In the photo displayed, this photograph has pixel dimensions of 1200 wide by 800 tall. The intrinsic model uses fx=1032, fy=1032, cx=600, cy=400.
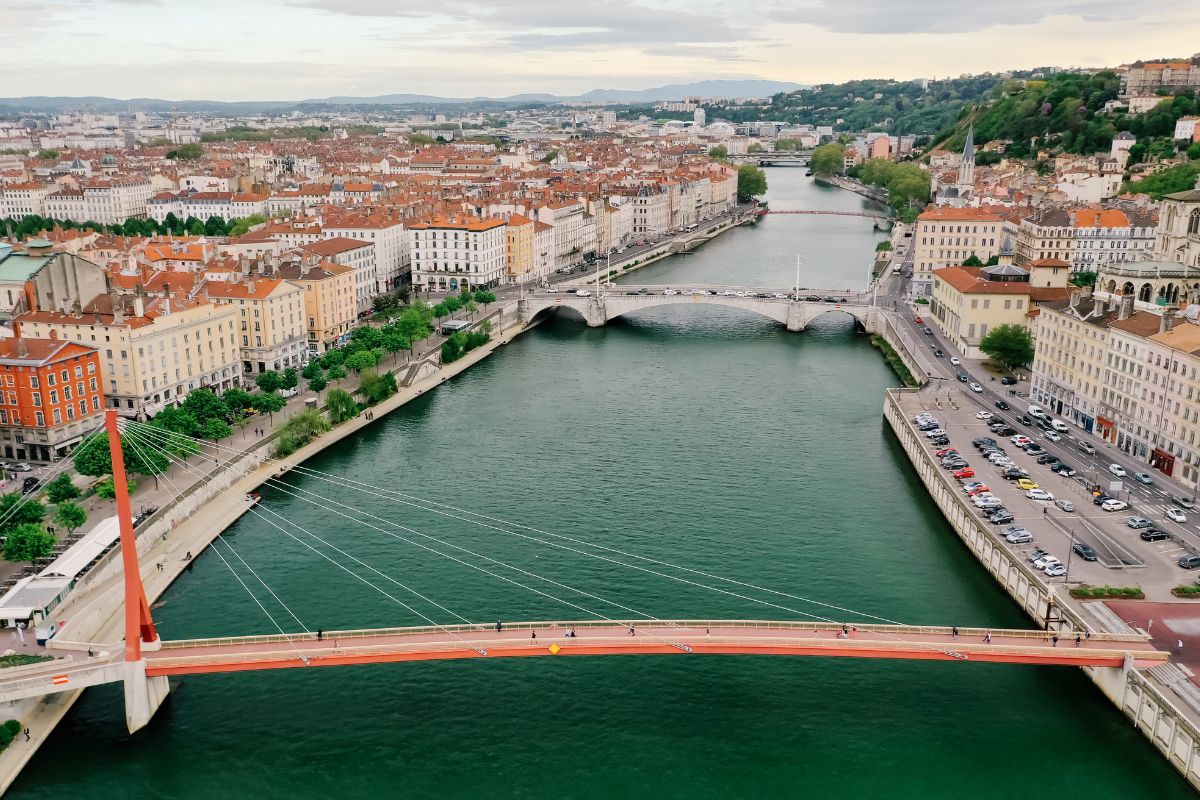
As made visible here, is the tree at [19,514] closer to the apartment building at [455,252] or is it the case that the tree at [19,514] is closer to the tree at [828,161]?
the apartment building at [455,252]

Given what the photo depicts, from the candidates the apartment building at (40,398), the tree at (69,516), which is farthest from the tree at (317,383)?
the tree at (69,516)

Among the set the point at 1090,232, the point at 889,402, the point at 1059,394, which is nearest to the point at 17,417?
the point at 889,402

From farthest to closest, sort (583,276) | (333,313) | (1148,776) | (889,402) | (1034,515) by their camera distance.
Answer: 1. (583,276)
2. (333,313)
3. (889,402)
4. (1034,515)
5. (1148,776)

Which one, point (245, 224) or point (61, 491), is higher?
point (245, 224)

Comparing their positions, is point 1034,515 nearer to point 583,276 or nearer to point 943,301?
point 943,301

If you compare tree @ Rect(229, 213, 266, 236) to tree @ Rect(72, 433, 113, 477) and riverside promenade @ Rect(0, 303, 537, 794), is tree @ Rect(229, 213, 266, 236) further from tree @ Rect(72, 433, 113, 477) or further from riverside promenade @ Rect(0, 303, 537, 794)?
tree @ Rect(72, 433, 113, 477)

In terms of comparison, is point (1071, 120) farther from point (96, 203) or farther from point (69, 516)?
point (69, 516)

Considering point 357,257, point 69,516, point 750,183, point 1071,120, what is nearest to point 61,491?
point 69,516
